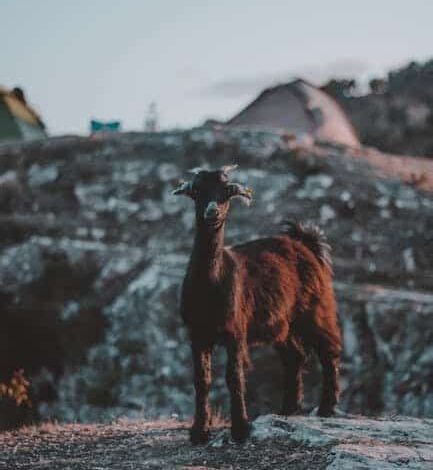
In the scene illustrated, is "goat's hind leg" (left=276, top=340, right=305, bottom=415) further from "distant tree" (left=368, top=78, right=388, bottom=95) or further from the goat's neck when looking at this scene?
"distant tree" (left=368, top=78, right=388, bottom=95)

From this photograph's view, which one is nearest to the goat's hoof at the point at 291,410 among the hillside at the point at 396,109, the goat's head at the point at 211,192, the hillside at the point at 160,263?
the goat's head at the point at 211,192

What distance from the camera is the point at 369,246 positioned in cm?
2670

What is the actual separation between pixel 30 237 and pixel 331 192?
9.73 m

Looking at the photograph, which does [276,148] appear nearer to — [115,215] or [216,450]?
[115,215]

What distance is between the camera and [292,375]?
11477mm

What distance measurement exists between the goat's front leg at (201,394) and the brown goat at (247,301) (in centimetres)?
1

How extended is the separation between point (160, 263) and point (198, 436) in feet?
52.6

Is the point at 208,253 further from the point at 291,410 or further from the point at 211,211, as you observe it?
the point at 291,410

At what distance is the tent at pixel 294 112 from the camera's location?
3997 centimetres

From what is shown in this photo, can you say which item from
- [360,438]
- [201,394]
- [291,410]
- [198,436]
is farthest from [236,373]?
[291,410]

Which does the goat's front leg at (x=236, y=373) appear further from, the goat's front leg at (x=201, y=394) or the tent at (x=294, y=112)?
the tent at (x=294, y=112)

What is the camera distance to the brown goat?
31.6ft

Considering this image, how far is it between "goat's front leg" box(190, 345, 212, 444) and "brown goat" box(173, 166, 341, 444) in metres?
0.01

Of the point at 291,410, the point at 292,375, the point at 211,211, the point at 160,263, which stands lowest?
the point at 291,410
